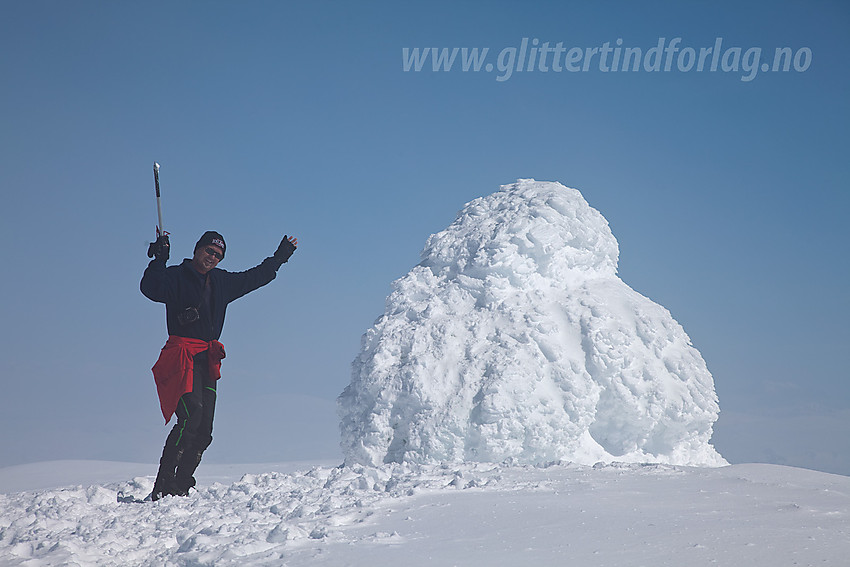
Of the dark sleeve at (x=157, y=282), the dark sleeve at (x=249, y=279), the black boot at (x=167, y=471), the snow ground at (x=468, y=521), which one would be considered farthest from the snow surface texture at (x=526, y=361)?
the dark sleeve at (x=157, y=282)

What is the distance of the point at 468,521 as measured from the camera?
11.9 feet

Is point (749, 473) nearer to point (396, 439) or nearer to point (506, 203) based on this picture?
point (396, 439)

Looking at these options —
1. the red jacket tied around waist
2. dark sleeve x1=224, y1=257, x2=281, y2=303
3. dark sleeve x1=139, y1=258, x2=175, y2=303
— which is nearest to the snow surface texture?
dark sleeve x1=224, y1=257, x2=281, y2=303

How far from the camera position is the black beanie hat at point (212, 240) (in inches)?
223

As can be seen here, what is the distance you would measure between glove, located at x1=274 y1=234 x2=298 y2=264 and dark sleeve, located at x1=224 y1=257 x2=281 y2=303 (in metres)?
0.04

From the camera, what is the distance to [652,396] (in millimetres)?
6938

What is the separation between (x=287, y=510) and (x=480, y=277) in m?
3.79

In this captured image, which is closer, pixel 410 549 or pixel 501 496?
pixel 410 549

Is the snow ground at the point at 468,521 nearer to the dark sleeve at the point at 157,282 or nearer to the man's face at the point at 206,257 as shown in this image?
the dark sleeve at the point at 157,282

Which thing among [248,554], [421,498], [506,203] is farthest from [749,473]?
[506,203]

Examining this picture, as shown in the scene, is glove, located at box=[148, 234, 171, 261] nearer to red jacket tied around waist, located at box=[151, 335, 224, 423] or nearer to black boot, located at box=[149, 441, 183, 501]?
red jacket tied around waist, located at box=[151, 335, 224, 423]

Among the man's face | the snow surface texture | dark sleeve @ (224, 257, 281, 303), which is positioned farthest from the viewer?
the snow surface texture

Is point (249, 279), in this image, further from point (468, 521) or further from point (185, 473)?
point (468, 521)

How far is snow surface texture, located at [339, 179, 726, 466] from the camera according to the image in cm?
652
